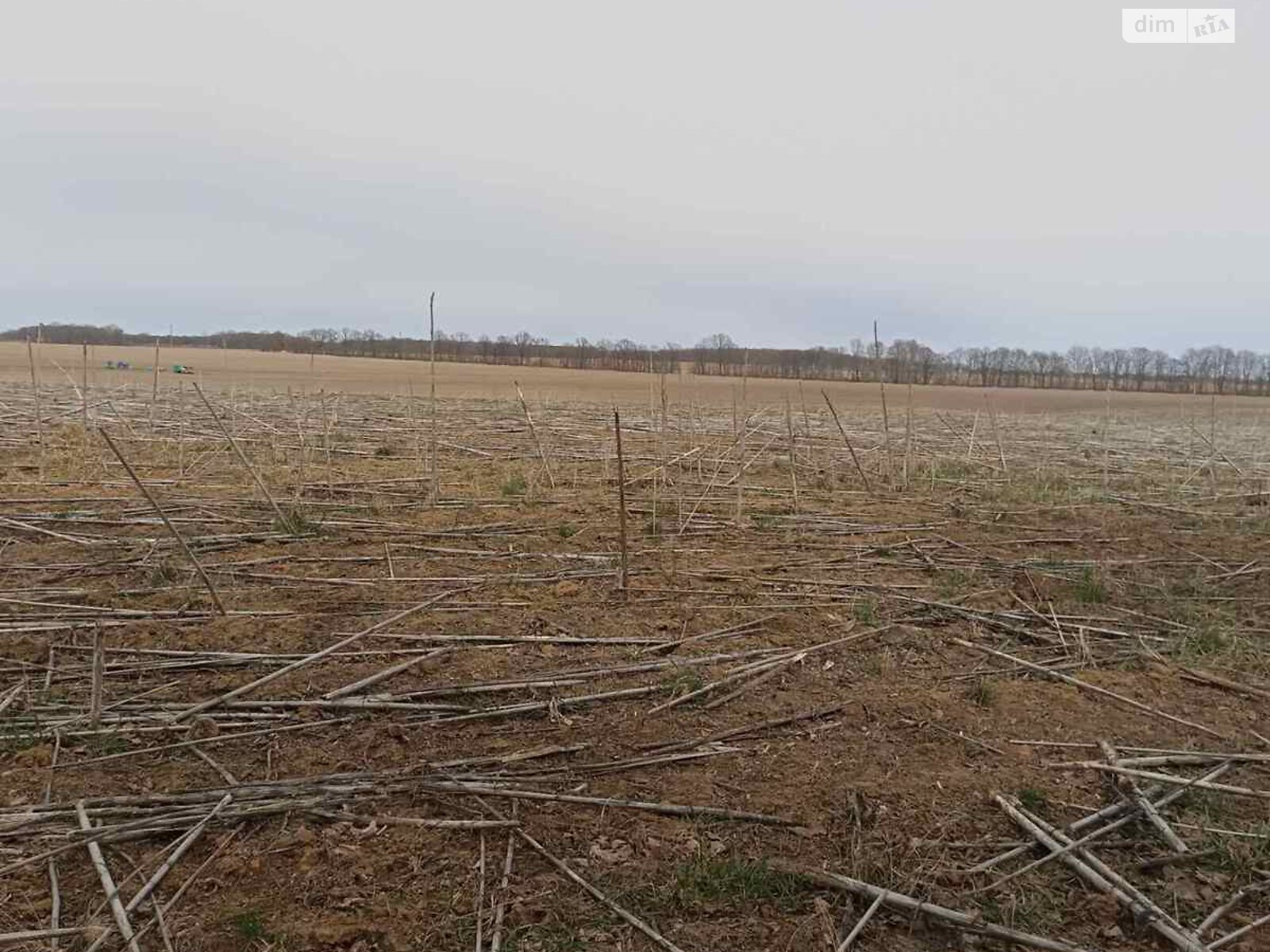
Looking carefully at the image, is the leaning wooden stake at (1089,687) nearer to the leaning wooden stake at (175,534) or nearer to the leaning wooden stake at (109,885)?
the leaning wooden stake at (109,885)

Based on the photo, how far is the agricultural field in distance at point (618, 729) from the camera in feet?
7.24

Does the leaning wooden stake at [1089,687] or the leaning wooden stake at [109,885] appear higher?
the leaning wooden stake at [1089,687]

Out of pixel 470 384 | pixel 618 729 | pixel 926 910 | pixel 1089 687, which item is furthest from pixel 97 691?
pixel 470 384

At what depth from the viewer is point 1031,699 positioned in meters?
3.48

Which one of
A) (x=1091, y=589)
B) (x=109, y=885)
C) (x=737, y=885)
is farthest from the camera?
(x=1091, y=589)

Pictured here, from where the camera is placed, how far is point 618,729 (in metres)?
3.14

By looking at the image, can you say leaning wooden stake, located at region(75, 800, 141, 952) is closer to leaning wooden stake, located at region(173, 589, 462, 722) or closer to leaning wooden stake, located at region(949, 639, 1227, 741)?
leaning wooden stake, located at region(173, 589, 462, 722)

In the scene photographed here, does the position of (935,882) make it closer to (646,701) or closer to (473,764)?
(646,701)

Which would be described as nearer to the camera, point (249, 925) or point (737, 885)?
point (249, 925)

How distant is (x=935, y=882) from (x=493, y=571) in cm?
351

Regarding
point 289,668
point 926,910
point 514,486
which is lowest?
point 926,910

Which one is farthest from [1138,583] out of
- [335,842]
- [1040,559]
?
[335,842]

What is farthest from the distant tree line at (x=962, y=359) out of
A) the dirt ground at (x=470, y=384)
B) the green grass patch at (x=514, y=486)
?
the green grass patch at (x=514, y=486)

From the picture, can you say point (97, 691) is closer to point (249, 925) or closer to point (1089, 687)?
point (249, 925)
